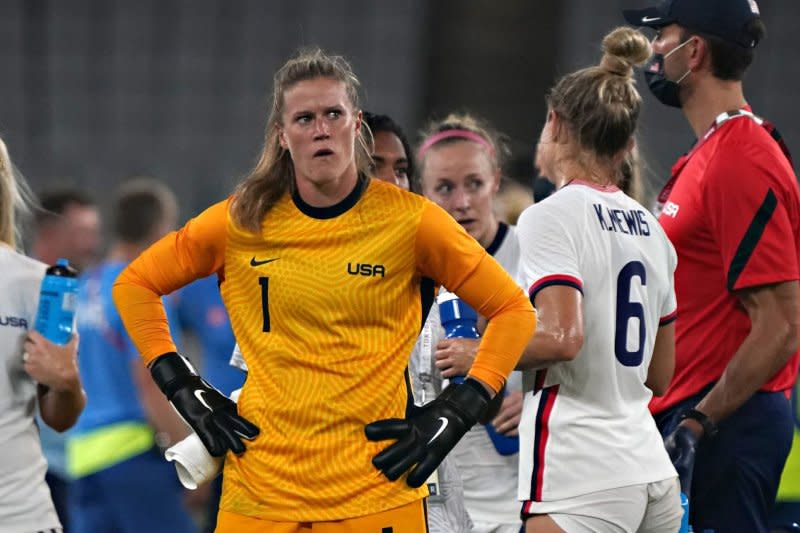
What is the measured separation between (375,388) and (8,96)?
957cm

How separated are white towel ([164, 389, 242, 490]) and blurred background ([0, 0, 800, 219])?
8114 millimetres

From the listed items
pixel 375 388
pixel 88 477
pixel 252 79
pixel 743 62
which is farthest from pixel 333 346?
pixel 252 79

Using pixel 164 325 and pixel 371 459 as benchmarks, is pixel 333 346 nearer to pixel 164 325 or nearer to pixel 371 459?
pixel 371 459

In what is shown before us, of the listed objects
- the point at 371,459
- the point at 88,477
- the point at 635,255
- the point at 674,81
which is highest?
the point at 674,81

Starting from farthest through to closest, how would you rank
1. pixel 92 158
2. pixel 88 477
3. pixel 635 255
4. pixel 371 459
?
1. pixel 92 158
2. pixel 88 477
3. pixel 635 255
4. pixel 371 459

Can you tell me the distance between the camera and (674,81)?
3.44 metres

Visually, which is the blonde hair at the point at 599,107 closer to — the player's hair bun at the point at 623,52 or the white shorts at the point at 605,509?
the player's hair bun at the point at 623,52

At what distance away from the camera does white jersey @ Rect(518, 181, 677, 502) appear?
2771 millimetres

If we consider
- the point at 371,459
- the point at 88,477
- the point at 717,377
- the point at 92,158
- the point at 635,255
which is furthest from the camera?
the point at 92,158

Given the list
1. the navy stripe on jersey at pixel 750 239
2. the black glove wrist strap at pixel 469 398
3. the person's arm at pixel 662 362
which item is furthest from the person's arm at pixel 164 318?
the navy stripe on jersey at pixel 750 239

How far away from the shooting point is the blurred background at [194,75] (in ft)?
36.1

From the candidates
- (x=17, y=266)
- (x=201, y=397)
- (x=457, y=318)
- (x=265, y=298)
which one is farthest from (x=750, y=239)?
(x=17, y=266)

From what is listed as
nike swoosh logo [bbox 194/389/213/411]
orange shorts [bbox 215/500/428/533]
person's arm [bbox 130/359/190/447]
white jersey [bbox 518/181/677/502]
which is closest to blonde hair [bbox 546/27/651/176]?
white jersey [bbox 518/181/677/502]

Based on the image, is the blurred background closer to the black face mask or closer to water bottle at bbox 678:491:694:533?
the black face mask
